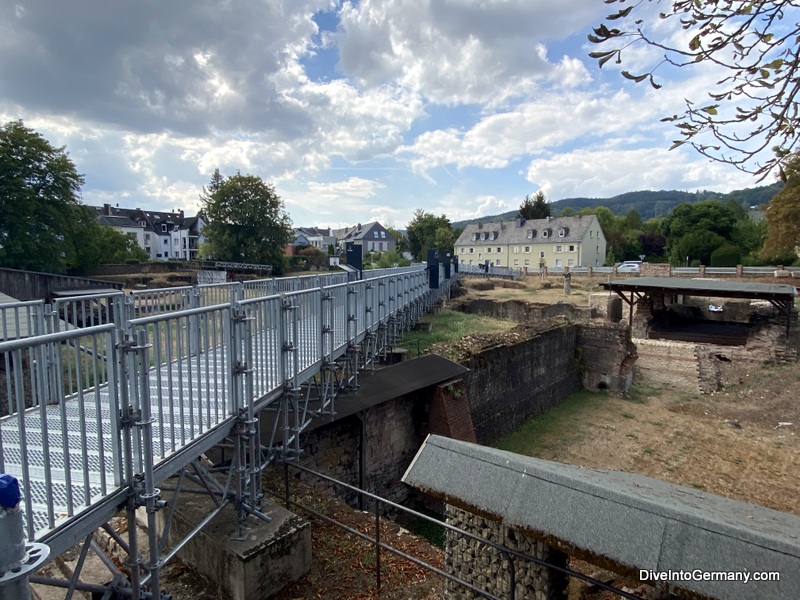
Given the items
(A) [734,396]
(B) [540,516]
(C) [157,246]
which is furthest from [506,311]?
(C) [157,246]

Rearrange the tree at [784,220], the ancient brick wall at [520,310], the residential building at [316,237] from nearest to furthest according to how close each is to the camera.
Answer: the ancient brick wall at [520,310] < the tree at [784,220] < the residential building at [316,237]

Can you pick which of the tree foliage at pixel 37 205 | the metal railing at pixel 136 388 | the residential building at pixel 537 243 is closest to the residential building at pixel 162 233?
the tree foliage at pixel 37 205

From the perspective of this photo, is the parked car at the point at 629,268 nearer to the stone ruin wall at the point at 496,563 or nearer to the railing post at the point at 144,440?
the stone ruin wall at the point at 496,563

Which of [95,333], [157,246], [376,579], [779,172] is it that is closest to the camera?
[95,333]

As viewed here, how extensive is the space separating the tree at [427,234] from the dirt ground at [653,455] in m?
56.8

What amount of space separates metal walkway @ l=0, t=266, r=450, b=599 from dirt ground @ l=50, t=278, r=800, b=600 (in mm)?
1137

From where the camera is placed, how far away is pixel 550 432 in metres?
15.4

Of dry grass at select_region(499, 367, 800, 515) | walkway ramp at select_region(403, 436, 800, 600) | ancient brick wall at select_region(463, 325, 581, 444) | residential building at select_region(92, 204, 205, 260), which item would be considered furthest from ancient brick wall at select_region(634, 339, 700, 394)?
residential building at select_region(92, 204, 205, 260)

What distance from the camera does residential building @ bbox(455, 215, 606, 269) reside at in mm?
60062

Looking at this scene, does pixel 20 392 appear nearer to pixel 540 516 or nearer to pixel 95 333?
pixel 95 333

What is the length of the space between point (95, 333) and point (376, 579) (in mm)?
3731

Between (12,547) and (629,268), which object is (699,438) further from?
(629,268)

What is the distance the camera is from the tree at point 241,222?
44.4 metres

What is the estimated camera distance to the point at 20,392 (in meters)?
2.28
